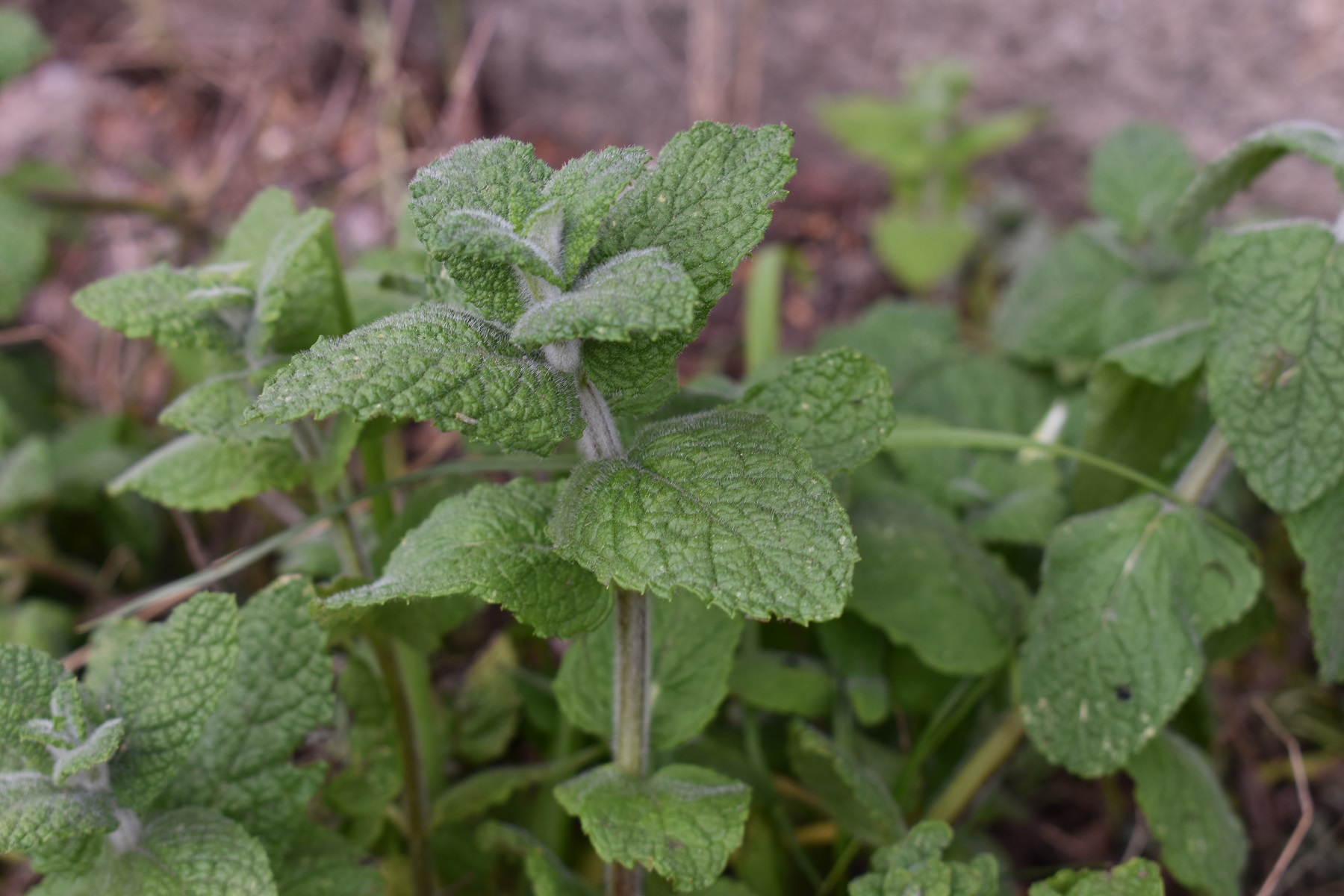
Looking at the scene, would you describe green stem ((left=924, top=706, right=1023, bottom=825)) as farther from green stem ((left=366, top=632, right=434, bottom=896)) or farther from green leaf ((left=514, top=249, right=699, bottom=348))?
green leaf ((left=514, top=249, right=699, bottom=348))

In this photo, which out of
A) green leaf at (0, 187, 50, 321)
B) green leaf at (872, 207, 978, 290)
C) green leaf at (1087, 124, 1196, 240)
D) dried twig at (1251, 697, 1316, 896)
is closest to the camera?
dried twig at (1251, 697, 1316, 896)

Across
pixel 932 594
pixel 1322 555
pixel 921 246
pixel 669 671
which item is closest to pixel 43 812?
pixel 669 671

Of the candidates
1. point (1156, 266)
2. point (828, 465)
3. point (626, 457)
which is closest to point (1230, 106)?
point (1156, 266)

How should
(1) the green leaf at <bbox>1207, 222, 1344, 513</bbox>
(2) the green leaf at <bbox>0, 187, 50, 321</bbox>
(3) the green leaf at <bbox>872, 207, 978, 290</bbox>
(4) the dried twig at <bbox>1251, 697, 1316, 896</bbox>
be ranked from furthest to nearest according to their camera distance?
(3) the green leaf at <bbox>872, 207, 978, 290</bbox> → (2) the green leaf at <bbox>0, 187, 50, 321</bbox> → (4) the dried twig at <bbox>1251, 697, 1316, 896</bbox> → (1) the green leaf at <bbox>1207, 222, 1344, 513</bbox>

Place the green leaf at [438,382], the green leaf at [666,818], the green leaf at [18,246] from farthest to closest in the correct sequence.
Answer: the green leaf at [18,246] < the green leaf at [666,818] < the green leaf at [438,382]

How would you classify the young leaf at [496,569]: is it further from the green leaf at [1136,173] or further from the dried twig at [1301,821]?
the green leaf at [1136,173]

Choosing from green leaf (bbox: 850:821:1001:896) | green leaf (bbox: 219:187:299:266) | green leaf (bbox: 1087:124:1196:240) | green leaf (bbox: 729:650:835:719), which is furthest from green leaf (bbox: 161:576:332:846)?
green leaf (bbox: 1087:124:1196:240)

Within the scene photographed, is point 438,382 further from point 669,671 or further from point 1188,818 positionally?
point 1188,818

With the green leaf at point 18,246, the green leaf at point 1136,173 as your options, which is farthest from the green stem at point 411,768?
the green leaf at point 1136,173
